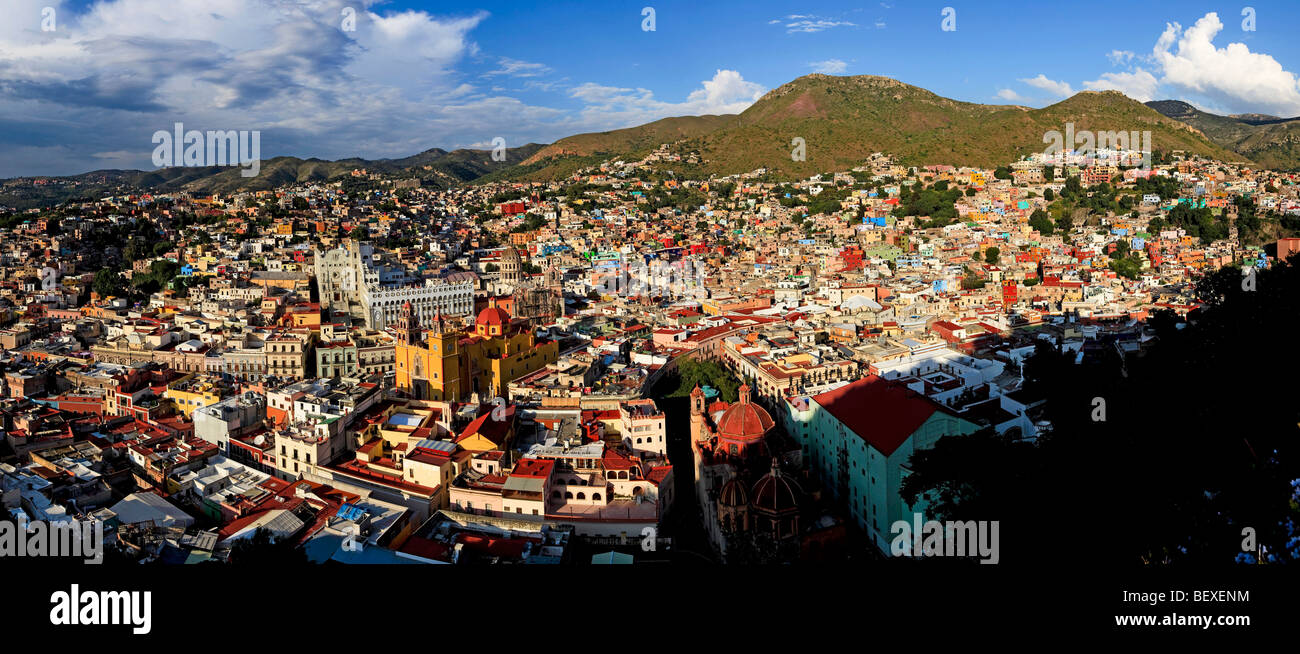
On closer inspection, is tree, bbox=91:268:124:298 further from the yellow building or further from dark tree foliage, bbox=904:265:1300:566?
dark tree foliage, bbox=904:265:1300:566

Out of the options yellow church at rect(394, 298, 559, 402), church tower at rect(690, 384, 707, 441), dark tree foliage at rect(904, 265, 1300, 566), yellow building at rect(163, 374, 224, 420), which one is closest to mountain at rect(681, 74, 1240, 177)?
yellow church at rect(394, 298, 559, 402)

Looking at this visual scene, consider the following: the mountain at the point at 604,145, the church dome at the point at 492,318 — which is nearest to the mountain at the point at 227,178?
the mountain at the point at 604,145

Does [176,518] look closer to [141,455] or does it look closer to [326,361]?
[141,455]

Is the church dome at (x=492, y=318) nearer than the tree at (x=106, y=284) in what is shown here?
Yes

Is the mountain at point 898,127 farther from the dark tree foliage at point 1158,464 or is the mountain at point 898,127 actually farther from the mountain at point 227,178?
the dark tree foliage at point 1158,464

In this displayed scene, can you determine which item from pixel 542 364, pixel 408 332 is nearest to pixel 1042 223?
pixel 542 364
